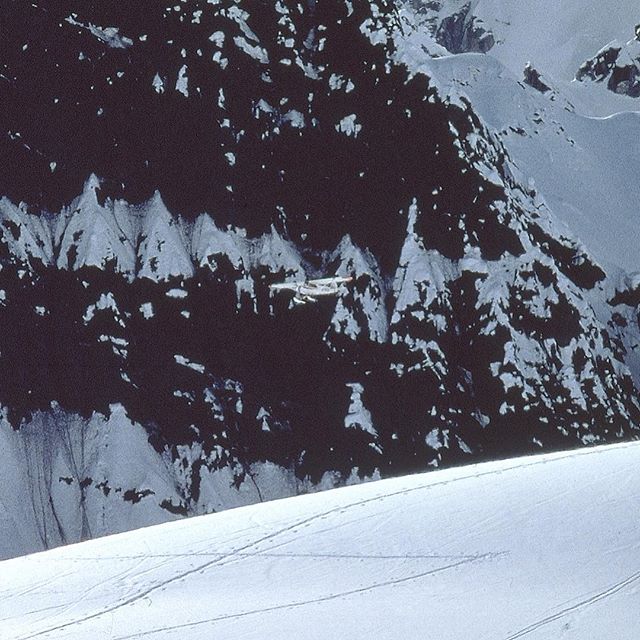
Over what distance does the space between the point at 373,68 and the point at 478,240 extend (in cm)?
1974

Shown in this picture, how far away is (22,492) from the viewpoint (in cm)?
6347

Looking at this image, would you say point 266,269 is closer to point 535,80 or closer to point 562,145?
point 562,145

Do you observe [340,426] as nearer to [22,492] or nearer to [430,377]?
[430,377]

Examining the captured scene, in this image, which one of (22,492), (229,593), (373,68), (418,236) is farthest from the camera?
(373,68)

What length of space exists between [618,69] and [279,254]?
258 feet

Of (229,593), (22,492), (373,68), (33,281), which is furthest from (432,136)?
(229,593)

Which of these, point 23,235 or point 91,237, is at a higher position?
point 23,235

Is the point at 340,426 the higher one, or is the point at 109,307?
the point at 109,307

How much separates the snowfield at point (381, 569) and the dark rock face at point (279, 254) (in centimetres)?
5109

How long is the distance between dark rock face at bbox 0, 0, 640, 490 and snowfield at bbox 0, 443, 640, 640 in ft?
168

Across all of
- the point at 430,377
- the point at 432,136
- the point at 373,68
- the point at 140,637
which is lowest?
the point at 140,637

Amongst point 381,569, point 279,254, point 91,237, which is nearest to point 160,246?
point 91,237

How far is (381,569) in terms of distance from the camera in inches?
441

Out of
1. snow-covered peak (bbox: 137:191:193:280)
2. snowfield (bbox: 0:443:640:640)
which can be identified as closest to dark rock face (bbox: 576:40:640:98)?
snow-covered peak (bbox: 137:191:193:280)
